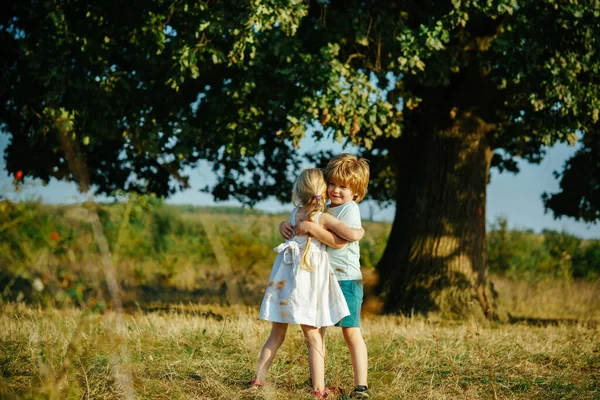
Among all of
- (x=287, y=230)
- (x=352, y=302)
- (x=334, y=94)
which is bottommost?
(x=352, y=302)

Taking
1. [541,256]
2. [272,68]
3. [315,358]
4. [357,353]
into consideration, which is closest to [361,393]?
[357,353]

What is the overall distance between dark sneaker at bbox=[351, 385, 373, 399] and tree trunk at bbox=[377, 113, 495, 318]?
4.85 meters

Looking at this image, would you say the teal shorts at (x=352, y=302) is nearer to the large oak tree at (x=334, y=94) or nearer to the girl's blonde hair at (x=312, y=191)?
the girl's blonde hair at (x=312, y=191)

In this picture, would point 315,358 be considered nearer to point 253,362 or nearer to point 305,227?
point 305,227

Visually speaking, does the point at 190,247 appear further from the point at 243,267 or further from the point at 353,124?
the point at 353,124

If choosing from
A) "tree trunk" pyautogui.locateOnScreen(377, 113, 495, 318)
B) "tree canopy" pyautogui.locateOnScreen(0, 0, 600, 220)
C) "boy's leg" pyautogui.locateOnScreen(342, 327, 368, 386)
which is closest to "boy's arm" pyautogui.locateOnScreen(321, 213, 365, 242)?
"boy's leg" pyautogui.locateOnScreen(342, 327, 368, 386)

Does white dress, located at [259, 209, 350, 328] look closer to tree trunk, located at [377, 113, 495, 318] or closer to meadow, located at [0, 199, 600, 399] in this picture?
meadow, located at [0, 199, 600, 399]

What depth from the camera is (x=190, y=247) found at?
17.7 m

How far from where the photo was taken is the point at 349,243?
14.1 ft

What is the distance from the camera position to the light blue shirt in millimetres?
4223

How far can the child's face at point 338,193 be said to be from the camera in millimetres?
4277

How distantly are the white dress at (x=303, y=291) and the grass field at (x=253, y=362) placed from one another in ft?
1.74

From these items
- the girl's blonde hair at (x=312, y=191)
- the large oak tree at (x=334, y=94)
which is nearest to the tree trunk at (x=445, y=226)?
the large oak tree at (x=334, y=94)

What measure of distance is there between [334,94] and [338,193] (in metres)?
3.30
